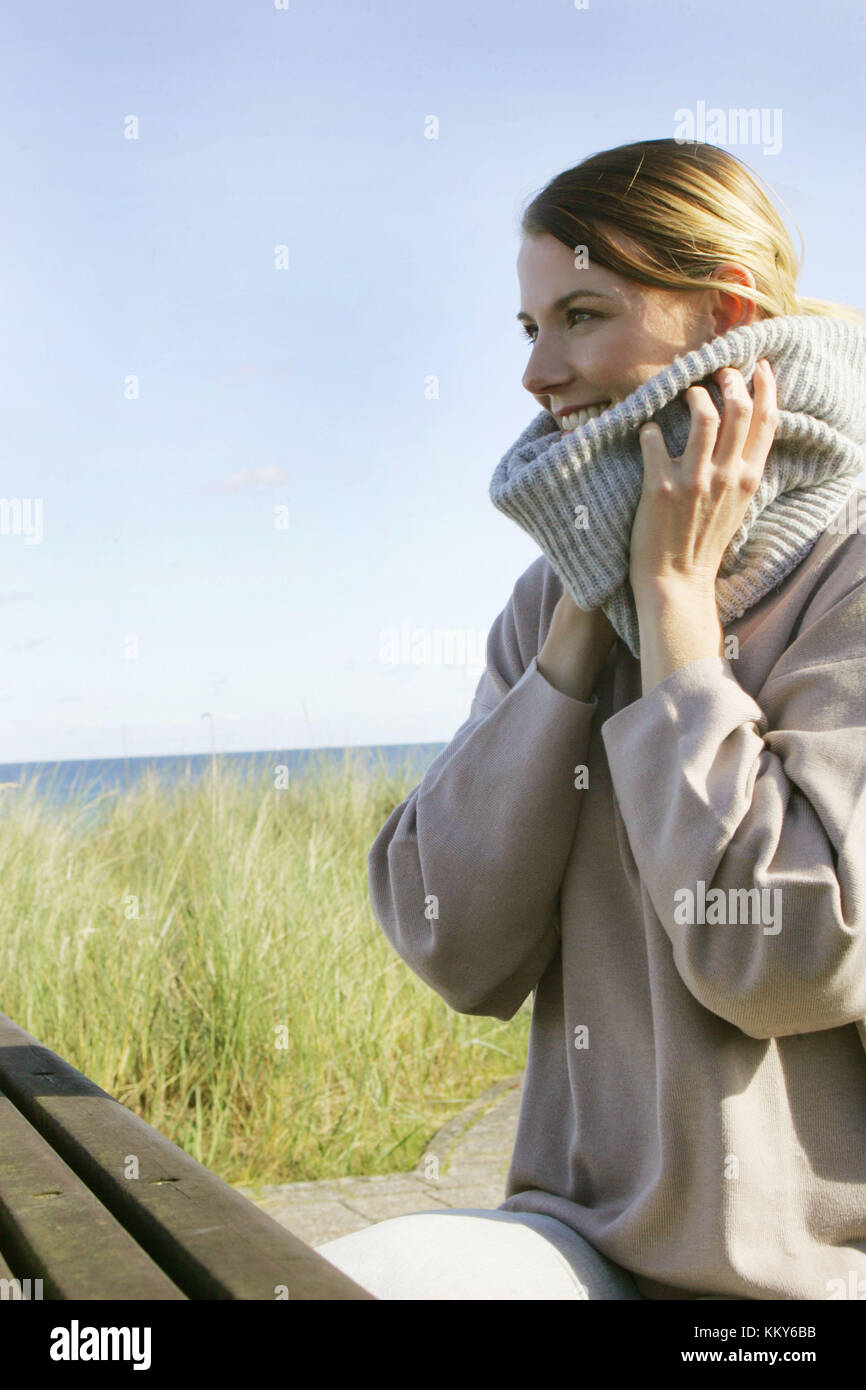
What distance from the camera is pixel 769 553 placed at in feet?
5.48

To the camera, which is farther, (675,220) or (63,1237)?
(675,220)

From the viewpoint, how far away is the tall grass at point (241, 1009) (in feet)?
13.2

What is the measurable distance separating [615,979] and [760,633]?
491 millimetres

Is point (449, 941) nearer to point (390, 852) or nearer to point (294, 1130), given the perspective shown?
point (390, 852)

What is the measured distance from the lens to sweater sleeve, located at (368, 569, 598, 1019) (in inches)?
66.4

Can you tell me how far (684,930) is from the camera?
1414 millimetres

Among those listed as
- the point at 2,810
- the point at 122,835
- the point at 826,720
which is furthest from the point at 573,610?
the point at 122,835

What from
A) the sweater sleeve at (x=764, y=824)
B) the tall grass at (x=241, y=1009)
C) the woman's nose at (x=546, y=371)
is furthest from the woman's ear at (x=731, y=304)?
the tall grass at (x=241, y=1009)

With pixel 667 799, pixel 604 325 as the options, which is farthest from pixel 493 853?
pixel 604 325

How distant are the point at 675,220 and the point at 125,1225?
55.2 inches

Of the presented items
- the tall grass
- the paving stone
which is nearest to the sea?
the tall grass

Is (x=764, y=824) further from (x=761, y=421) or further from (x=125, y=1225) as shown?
(x=125, y=1225)

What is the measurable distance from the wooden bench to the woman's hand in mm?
911

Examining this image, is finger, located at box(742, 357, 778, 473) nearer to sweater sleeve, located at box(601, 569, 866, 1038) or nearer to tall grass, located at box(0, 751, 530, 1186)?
sweater sleeve, located at box(601, 569, 866, 1038)
